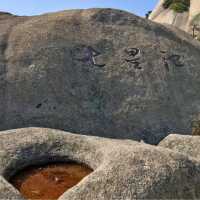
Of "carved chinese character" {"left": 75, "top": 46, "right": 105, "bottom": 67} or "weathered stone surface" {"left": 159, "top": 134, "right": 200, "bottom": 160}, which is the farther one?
"carved chinese character" {"left": 75, "top": 46, "right": 105, "bottom": 67}

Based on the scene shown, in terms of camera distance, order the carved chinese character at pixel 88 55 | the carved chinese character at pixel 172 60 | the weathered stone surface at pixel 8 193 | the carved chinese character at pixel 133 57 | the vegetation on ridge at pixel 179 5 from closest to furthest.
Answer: the weathered stone surface at pixel 8 193 < the carved chinese character at pixel 88 55 < the carved chinese character at pixel 133 57 < the carved chinese character at pixel 172 60 < the vegetation on ridge at pixel 179 5

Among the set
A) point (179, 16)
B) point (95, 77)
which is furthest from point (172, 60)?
point (179, 16)

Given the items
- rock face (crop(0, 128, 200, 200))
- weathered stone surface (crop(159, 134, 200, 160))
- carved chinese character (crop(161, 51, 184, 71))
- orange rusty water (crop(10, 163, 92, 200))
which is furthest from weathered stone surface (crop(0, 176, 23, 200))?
carved chinese character (crop(161, 51, 184, 71))

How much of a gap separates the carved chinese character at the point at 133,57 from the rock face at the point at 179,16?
41.1 meters

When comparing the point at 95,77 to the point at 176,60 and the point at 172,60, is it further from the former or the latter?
the point at 176,60

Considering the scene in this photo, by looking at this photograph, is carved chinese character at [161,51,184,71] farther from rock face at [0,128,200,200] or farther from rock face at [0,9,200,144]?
rock face at [0,128,200,200]

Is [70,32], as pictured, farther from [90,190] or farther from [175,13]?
[175,13]

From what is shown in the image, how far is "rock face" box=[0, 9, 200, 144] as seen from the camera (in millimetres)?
17844

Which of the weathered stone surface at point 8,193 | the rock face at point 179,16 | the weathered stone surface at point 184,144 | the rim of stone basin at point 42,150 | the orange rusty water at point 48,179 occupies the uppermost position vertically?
the rock face at point 179,16

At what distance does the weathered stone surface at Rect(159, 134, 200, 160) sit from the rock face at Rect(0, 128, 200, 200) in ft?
7.27

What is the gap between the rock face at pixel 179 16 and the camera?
6222 cm

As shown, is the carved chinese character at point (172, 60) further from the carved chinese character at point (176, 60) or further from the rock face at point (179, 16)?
the rock face at point (179, 16)

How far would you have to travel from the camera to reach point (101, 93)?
728 inches

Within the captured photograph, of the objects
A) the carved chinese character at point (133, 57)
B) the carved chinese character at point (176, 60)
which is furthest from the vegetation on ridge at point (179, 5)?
the carved chinese character at point (133, 57)
